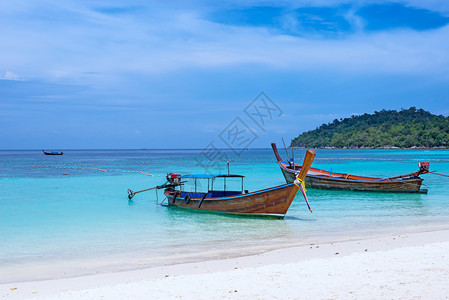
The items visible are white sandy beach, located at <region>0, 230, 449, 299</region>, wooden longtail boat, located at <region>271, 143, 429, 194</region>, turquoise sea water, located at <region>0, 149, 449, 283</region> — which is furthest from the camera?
wooden longtail boat, located at <region>271, 143, 429, 194</region>

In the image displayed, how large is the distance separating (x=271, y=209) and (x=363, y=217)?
3.82 m

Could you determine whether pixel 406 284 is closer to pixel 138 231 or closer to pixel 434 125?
pixel 138 231

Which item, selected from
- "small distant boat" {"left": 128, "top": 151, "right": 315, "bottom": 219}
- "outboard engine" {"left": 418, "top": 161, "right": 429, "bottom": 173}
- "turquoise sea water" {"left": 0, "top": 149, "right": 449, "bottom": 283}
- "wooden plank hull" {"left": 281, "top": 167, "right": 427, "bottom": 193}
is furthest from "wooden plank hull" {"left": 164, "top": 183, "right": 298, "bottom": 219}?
"outboard engine" {"left": 418, "top": 161, "right": 429, "bottom": 173}

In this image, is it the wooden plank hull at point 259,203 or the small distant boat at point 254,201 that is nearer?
the small distant boat at point 254,201

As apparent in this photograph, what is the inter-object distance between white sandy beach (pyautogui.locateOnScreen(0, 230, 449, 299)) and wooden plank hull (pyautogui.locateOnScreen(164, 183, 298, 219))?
17.9 ft

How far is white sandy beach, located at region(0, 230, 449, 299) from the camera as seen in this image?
635 cm

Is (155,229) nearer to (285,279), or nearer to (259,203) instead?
(259,203)

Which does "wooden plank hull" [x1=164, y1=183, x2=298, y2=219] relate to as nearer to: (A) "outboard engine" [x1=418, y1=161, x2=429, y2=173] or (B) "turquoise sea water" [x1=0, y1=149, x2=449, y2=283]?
(B) "turquoise sea water" [x1=0, y1=149, x2=449, y2=283]

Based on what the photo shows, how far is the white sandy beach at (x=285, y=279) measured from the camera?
6.35m

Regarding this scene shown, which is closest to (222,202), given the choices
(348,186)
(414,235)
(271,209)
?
(271,209)

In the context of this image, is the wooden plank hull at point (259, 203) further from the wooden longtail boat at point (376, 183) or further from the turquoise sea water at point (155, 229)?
the wooden longtail boat at point (376, 183)

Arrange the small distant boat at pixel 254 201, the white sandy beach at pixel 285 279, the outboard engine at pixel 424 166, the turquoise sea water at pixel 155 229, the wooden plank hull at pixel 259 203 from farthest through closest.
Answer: the outboard engine at pixel 424 166 → the wooden plank hull at pixel 259 203 → the small distant boat at pixel 254 201 → the turquoise sea water at pixel 155 229 → the white sandy beach at pixel 285 279

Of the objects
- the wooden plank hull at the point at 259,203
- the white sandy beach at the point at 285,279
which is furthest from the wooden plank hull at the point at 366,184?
the white sandy beach at the point at 285,279

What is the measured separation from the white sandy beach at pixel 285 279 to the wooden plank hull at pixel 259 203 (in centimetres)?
546
